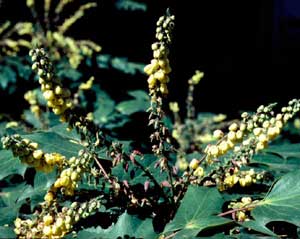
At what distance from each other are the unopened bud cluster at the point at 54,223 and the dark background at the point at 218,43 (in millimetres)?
2846

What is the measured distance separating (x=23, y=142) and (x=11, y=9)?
3.63 meters

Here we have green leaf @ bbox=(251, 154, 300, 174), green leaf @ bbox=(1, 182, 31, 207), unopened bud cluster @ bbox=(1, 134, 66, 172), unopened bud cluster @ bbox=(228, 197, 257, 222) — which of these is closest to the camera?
unopened bud cluster @ bbox=(1, 134, 66, 172)

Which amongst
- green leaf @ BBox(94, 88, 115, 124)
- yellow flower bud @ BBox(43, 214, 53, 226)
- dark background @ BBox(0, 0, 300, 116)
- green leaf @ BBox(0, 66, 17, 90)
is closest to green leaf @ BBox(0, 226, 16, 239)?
yellow flower bud @ BBox(43, 214, 53, 226)

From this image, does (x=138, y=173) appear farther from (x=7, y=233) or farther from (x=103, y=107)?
(x=103, y=107)

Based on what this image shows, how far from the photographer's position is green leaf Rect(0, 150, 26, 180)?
Answer: 1450 millimetres

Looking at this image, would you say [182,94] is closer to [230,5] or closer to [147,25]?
[147,25]

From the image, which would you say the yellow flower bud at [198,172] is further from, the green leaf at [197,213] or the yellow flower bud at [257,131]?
the yellow flower bud at [257,131]

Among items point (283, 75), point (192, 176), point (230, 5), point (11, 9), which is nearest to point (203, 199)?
point (192, 176)

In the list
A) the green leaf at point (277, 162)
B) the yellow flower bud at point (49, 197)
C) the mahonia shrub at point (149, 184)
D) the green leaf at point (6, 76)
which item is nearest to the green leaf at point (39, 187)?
the mahonia shrub at point (149, 184)

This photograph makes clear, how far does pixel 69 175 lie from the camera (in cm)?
121

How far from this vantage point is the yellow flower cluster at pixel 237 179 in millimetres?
1384

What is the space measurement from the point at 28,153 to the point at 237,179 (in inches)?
24.8

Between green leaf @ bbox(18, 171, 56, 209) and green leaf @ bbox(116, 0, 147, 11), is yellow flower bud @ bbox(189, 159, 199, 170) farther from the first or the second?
green leaf @ bbox(116, 0, 147, 11)

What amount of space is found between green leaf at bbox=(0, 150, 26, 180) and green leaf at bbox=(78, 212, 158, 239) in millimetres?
320
